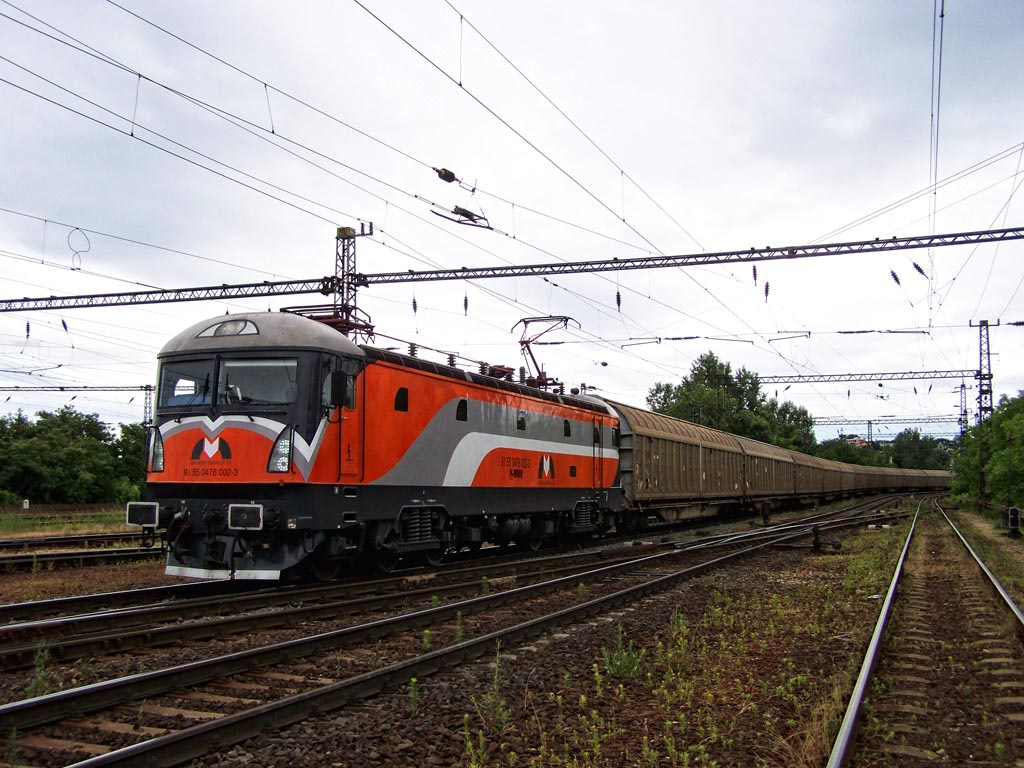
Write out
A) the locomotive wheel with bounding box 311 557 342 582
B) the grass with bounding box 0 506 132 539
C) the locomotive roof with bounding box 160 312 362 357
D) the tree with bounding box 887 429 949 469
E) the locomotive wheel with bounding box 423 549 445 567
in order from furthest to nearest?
the tree with bounding box 887 429 949 469 < the grass with bounding box 0 506 132 539 < the locomotive wheel with bounding box 423 549 445 567 < the locomotive wheel with bounding box 311 557 342 582 < the locomotive roof with bounding box 160 312 362 357

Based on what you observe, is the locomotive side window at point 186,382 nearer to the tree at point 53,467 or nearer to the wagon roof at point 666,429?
the wagon roof at point 666,429

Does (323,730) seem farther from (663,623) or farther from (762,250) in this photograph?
(762,250)

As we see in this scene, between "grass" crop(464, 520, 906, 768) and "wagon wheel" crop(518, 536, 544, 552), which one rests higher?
"wagon wheel" crop(518, 536, 544, 552)

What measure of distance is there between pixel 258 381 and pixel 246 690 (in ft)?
18.1

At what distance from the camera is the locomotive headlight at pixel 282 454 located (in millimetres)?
10398

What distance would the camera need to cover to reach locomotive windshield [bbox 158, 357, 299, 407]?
1080cm

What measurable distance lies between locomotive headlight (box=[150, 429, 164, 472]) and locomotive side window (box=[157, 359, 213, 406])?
0.52 meters

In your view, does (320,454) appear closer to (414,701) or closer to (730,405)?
(414,701)

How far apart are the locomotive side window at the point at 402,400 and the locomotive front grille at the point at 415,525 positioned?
1682mm

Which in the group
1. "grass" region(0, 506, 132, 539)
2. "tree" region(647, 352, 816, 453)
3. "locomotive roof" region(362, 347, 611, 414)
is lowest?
"grass" region(0, 506, 132, 539)

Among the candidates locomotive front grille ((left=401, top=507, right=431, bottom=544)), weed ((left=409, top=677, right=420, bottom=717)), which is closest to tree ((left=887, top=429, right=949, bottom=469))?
locomotive front grille ((left=401, top=507, right=431, bottom=544))

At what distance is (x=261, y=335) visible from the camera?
11062 mm

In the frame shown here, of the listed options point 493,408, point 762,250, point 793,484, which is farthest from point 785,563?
point 793,484

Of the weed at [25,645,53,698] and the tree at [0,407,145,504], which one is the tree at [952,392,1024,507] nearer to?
the weed at [25,645,53,698]
